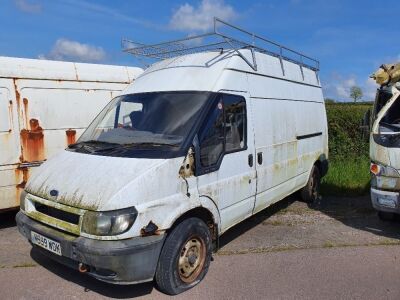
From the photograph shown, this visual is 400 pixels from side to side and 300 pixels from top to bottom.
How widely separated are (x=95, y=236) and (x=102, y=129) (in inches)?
68.1

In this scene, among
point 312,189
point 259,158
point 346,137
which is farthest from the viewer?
point 346,137

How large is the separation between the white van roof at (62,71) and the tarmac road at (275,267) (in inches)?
93.5

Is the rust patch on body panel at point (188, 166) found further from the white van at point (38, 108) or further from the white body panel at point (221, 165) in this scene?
the white van at point (38, 108)

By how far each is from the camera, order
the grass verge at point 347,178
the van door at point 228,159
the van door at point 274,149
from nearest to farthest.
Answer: the van door at point 228,159
the van door at point 274,149
the grass verge at point 347,178

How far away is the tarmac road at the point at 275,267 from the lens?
422 centimetres

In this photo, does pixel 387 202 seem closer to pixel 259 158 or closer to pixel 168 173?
pixel 259 158

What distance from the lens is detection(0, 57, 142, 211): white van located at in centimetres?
600

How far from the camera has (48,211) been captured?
13.8 feet

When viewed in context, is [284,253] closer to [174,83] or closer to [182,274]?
[182,274]

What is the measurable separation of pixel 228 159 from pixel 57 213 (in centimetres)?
192

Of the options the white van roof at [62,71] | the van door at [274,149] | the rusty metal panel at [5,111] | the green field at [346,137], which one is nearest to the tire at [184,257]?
the van door at [274,149]


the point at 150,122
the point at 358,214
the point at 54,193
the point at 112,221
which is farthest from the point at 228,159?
the point at 358,214

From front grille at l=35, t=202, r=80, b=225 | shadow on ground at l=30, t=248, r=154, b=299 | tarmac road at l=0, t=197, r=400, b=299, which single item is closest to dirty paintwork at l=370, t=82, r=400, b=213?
tarmac road at l=0, t=197, r=400, b=299

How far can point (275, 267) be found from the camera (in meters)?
4.87
